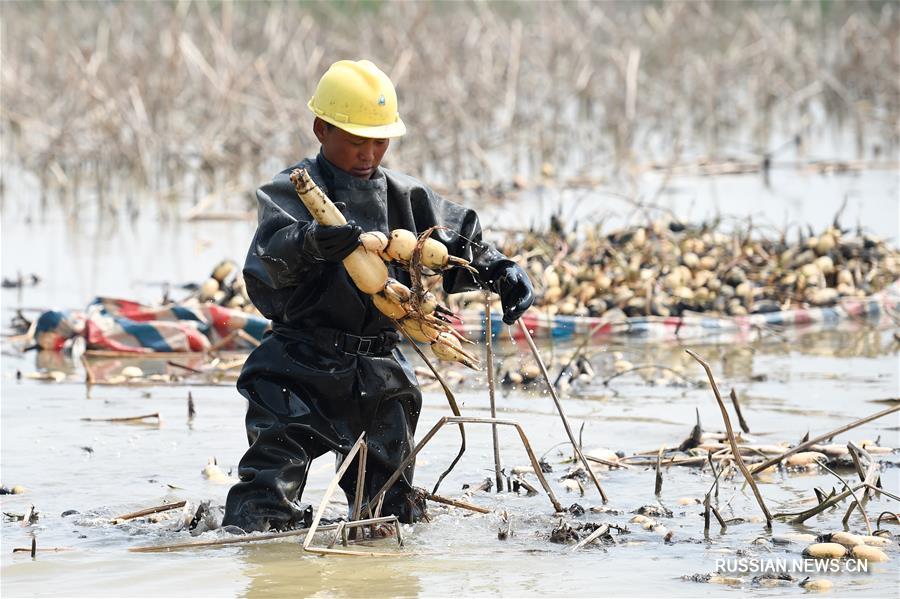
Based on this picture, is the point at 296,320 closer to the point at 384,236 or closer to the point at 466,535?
the point at 384,236

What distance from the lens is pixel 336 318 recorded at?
4000 mm

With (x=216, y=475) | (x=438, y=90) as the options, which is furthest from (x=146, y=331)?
(x=438, y=90)

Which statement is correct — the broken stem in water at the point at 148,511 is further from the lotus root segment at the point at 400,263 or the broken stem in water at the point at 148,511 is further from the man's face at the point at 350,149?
the man's face at the point at 350,149

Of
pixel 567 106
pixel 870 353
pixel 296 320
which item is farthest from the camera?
pixel 567 106

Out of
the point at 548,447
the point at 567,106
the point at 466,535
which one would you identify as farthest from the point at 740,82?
the point at 466,535

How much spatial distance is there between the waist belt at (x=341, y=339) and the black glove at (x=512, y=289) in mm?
341

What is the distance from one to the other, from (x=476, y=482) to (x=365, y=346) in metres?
→ 1.01

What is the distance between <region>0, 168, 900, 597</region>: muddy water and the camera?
3742 millimetres

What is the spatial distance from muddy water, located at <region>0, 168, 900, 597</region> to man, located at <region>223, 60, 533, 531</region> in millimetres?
226

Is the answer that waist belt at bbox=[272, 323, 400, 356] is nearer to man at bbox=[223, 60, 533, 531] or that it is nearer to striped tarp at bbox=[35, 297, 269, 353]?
man at bbox=[223, 60, 533, 531]

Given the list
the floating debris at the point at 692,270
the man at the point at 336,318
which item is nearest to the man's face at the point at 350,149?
the man at the point at 336,318

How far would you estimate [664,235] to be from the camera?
27.3ft

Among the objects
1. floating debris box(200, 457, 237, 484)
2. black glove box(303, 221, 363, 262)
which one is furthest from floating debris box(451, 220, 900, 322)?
black glove box(303, 221, 363, 262)

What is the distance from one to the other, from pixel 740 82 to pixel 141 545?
14088 millimetres
